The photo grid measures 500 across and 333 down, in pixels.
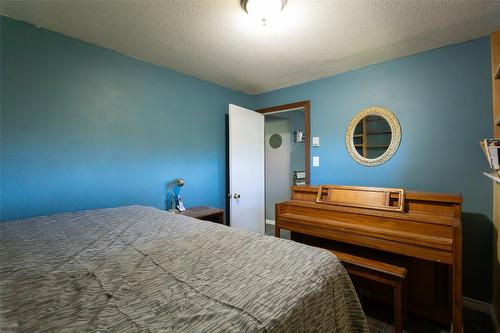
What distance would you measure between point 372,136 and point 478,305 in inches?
67.9

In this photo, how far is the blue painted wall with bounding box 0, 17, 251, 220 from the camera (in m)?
1.62

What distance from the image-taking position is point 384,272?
1457mm

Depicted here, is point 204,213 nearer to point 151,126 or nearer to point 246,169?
point 246,169

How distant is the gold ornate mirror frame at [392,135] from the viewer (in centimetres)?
224

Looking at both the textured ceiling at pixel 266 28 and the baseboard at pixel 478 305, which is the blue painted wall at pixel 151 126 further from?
the textured ceiling at pixel 266 28

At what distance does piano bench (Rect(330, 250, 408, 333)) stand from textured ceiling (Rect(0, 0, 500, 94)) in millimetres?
1799

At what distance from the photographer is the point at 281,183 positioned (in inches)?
168

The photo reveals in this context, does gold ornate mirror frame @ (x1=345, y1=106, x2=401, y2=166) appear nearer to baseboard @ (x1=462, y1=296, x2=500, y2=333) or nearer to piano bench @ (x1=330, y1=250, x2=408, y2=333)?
piano bench @ (x1=330, y1=250, x2=408, y2=333)

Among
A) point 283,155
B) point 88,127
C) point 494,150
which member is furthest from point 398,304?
point 283,155

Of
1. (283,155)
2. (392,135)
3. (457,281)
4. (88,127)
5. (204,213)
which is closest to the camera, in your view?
(457,281)

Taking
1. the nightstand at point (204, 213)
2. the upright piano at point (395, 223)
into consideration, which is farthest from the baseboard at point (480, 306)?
the nightstand at point (204, 213)

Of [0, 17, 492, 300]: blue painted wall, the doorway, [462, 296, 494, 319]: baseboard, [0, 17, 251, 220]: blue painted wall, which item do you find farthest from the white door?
[462, 296, 494, 319]: baseboard

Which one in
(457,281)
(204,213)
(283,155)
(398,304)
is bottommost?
(398,304)

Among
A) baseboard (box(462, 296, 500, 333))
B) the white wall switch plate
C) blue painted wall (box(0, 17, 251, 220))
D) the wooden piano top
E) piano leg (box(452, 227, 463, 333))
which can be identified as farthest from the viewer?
the white wall switch plate
